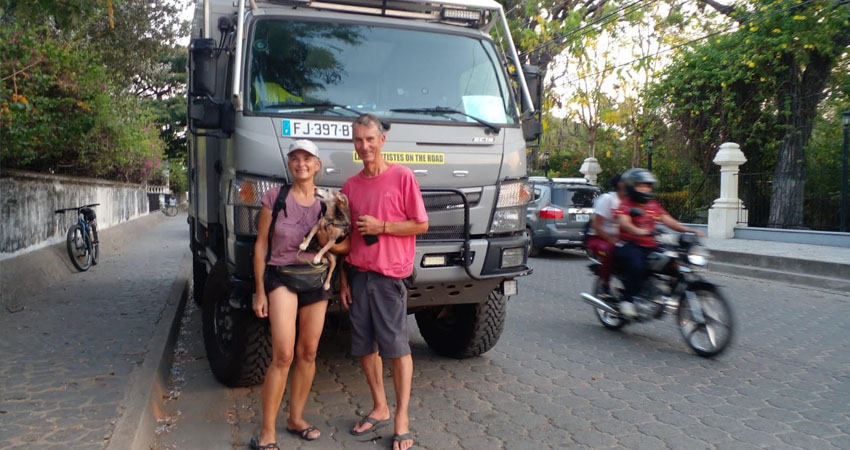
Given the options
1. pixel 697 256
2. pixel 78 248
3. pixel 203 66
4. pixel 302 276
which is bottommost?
pixel 78 248

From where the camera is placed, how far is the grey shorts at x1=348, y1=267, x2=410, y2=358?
3930 mm

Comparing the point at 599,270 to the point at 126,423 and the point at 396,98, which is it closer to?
the point at 396,98

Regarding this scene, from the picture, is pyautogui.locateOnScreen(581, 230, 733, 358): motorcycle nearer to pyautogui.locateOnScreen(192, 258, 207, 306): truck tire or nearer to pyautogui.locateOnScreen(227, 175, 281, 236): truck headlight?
pyautogui.locateOnScreen(227, 175, 281, 236): truck headlight

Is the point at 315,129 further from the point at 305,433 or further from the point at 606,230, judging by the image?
the point at 606,230

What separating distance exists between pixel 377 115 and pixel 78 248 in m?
8.31

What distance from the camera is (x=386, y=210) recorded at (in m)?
3.86

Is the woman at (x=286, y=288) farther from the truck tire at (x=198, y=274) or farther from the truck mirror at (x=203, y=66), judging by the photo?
the truck tire at (x=198, y=274)

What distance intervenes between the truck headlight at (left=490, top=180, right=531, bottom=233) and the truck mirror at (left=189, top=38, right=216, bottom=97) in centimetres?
204

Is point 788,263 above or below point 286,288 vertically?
below

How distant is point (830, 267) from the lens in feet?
36.8

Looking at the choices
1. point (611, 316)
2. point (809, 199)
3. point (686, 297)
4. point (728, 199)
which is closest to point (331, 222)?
point (686, 297)

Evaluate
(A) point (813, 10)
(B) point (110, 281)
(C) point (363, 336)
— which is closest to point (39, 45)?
(B) point (110, 281)

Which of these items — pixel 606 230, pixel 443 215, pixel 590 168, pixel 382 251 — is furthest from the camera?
pixel 590 168

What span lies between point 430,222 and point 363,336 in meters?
0.97
